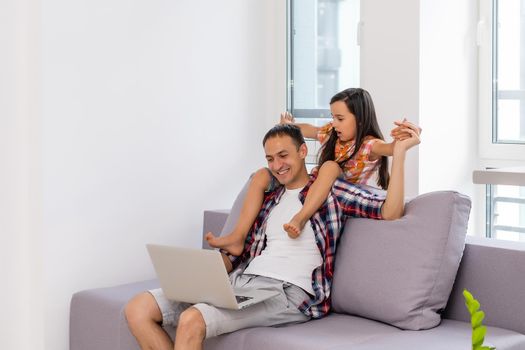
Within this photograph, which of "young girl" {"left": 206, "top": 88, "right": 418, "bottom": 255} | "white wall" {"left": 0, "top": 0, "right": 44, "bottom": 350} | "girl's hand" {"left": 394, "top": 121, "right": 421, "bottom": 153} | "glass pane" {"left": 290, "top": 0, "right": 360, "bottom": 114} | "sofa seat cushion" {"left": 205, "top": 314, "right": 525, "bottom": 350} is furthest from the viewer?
"glass pane" {"left": 290, "top": 0, "right": 360, "bottom": 114}

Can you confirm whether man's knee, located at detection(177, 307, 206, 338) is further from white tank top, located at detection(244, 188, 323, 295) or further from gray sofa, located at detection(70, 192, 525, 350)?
white tank top, located at detection(244, 188, 323, 295)

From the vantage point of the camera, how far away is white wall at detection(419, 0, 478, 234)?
3.24 metres

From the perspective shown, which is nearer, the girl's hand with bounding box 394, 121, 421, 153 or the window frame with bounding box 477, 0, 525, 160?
the girl's hand with bounding box 394, 121, 421, 153

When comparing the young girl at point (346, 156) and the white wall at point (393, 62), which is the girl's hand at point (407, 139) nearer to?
the young girl at point (346, 156)

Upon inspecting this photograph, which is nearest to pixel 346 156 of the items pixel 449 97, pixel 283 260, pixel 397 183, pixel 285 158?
pixel 285 158

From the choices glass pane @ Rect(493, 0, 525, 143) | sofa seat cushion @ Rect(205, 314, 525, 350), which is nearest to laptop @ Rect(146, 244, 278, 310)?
sofa seat cushion @ Rect(205, 314, 525, 350)

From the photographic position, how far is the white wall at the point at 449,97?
3240 millimetres

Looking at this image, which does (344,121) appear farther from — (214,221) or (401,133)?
(214,221)

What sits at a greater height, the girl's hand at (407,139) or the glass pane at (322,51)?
the glass pane at (322,51)

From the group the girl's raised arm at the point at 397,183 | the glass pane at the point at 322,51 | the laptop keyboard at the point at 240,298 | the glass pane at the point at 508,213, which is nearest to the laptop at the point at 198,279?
the laptop keyboard at the point at 240,298

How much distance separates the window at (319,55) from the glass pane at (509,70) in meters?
0.64

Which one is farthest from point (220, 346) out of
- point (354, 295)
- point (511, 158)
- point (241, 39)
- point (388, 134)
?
point (241, 39)

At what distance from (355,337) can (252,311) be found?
1.19 feet

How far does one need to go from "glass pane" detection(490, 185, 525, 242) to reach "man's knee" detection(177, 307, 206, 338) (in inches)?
57.9
